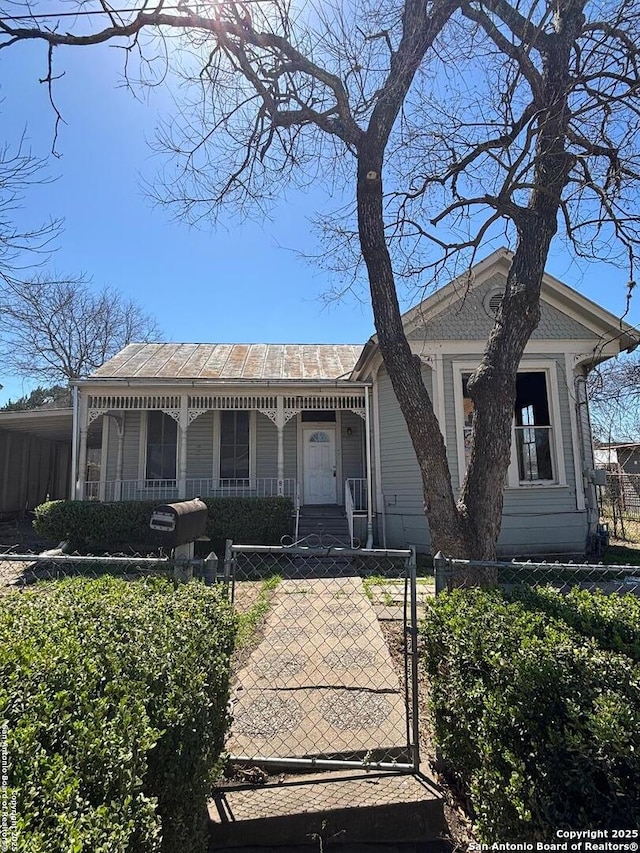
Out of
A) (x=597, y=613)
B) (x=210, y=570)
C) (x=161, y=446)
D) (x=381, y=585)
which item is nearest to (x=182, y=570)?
(x=210, y=570)

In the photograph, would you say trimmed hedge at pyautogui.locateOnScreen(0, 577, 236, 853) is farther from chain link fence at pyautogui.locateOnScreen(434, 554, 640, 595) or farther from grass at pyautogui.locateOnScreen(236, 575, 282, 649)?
grass at pyautogui.locateOnScreen(236, 575, 282, 649)

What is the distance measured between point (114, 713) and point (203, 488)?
11.2 m

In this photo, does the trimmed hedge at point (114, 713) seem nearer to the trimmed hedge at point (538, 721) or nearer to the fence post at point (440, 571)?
the trimmed hedge at point (538, 721)

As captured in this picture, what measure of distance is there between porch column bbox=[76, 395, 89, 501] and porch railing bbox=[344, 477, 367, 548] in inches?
244

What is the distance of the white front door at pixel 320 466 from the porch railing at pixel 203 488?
1.85 ft

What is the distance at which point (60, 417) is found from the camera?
13133 mm

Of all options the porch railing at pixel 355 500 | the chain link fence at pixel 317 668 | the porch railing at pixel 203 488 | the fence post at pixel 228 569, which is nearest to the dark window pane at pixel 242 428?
the porch railing at pixel 203 488

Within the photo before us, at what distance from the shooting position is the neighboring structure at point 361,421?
9.85m

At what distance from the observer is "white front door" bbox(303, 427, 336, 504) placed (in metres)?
12.8

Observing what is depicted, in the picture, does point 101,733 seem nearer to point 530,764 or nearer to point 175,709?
point 175,709

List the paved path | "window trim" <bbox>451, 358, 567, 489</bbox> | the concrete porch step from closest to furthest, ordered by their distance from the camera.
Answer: the concrete porch step < the paved path < "window trim" <bbox>451, 358, 567, 489</bbox>

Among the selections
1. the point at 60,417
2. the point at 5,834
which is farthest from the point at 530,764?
the point at 60,417

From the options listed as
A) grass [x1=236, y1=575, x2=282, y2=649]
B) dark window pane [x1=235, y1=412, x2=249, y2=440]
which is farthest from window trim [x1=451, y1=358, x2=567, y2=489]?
dark window pane [x1=235, y1=412, x2=249, y2=440]

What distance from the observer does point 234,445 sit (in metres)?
13.1
